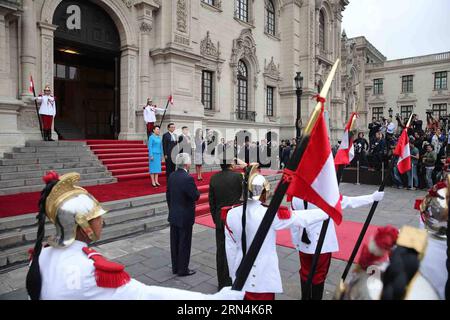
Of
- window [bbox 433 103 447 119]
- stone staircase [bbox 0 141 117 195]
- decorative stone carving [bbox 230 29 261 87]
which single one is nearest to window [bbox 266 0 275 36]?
decorative stone carving [bbox 230 29 261 87]

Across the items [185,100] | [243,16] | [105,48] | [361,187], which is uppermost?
[243,16]

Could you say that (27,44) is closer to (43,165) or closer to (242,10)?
(43,165)

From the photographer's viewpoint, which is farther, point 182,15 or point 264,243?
point 182,15

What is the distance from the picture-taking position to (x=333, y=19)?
28047mm

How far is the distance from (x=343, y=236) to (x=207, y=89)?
1338 centimetres

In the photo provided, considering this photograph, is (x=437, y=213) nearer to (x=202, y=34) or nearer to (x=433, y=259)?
(x=433, y=259)

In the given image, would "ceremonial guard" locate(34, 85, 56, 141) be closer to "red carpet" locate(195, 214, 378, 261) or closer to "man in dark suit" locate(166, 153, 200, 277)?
"red carpet" locate(195, 214, 378, 261)

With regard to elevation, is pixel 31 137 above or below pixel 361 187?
above

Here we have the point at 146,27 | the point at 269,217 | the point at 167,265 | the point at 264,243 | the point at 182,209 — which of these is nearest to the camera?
the point at 269,217

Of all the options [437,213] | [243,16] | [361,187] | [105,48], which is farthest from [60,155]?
[243,16]

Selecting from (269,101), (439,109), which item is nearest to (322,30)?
(269,101)

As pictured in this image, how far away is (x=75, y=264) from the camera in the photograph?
5.40ft

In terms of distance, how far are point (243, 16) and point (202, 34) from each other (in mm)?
4784

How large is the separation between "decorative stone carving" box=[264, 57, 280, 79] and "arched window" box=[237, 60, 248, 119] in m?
1.87
